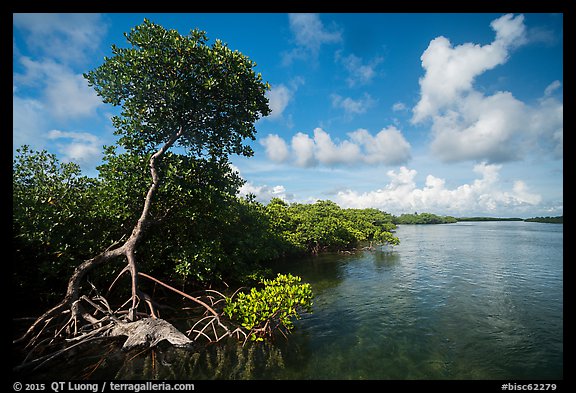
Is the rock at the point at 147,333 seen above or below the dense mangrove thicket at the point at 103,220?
below

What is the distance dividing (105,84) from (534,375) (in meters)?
19.7

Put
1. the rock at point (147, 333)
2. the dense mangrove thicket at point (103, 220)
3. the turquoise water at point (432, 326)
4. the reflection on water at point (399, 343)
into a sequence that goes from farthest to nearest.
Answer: the dense mangrove thicket at point (103, 220) → the rock at point (147, 333) → the turquoise water at point (432, 326) → the reflection on water at point (399, 343)

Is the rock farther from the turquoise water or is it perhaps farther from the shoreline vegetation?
the turquoise water

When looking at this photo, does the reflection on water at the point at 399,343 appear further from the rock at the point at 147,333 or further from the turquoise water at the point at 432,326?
the rock at the point at 147,333

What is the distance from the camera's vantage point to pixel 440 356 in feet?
31.7

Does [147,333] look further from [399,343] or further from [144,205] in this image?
A: [399,343]

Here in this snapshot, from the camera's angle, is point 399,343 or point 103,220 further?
point 103,220

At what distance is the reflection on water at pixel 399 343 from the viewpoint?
8.64 m

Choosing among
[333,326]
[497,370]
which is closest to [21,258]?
[333,326]

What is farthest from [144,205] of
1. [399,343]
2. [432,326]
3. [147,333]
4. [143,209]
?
[432,326]

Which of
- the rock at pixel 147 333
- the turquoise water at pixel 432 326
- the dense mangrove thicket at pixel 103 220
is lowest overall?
the turquoise water at pixel 432 326

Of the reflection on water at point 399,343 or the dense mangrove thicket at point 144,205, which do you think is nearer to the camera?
the reflection on water at point 399,343

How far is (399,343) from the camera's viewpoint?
10633 millimetres

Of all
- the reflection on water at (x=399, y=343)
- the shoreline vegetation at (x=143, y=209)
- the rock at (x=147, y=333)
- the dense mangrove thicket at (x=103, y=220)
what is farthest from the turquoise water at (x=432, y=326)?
the dense mangrove thicket at (x=103, y=220)
